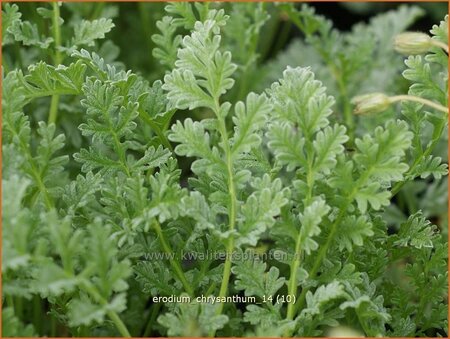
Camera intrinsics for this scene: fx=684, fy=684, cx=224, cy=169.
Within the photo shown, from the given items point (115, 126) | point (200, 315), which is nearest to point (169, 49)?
point (115, 126)

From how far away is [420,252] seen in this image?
112cm

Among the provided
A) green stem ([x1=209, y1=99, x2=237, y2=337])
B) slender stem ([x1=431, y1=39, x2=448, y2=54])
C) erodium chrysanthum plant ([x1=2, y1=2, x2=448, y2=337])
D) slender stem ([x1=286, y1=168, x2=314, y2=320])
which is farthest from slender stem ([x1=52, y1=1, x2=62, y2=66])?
slender stem ([x1=431, y1=39, x2=448, y2=54])

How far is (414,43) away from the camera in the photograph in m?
1.01

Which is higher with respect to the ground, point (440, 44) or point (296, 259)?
point (440, 44)

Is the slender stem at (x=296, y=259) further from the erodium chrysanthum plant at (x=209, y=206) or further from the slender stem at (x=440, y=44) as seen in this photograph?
the slender stem at (x=440, y=44)

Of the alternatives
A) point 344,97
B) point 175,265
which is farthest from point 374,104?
point 344,97

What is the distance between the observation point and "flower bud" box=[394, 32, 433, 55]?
1.00 m

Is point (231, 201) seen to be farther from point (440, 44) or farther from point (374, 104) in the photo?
point (440, 44)

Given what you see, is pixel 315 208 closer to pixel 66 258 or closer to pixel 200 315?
pixel 200 315

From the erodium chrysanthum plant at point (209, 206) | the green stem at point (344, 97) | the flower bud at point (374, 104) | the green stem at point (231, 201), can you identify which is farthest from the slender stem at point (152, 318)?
the green stem at point (344, 97)

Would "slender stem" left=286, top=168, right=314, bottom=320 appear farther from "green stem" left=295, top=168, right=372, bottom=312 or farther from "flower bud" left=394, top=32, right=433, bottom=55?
"flower bud" left=394, top=32, right=433, bottom=55

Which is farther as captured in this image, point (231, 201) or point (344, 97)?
point (344, 97)

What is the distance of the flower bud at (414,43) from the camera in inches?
39.6

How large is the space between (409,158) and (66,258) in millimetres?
947
